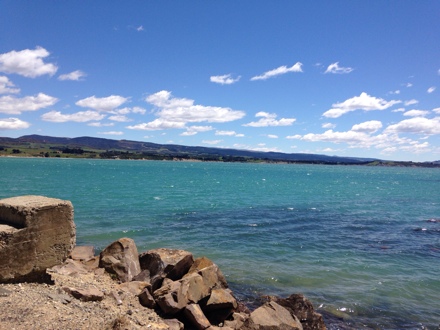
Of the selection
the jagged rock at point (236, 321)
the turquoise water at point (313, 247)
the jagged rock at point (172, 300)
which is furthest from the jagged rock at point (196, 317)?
the turquoise water at point (313, 247)

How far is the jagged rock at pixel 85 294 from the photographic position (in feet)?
38.3

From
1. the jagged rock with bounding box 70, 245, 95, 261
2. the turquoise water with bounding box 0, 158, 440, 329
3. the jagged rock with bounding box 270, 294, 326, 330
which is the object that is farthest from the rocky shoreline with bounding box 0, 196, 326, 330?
the turquoise water with bounding box 0, 158, 440, 329

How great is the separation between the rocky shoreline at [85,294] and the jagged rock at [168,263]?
6 centimetres

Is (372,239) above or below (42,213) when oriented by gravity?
below

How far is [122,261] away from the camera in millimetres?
17000

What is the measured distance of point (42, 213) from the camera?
11.2 meters

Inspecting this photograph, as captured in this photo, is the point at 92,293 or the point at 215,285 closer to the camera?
the point at 92,293

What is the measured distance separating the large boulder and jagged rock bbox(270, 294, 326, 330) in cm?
858

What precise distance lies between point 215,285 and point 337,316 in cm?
563

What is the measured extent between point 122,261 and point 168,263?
7.44 feet

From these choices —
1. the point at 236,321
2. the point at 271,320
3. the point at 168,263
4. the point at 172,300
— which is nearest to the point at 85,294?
the point at 172,300

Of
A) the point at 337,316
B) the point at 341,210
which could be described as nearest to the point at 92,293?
the point at 337,316

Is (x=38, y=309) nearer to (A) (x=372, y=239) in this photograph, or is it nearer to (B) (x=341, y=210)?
(A) (x=372, y=239)

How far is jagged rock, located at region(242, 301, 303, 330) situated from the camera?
475 inches
